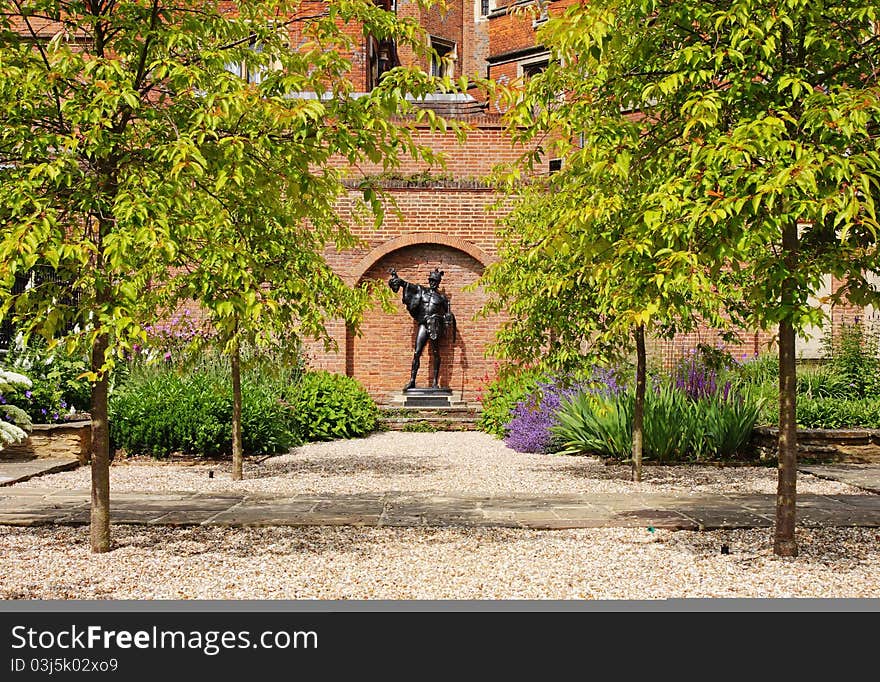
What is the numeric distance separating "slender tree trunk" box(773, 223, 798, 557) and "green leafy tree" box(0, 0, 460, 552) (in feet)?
8.21

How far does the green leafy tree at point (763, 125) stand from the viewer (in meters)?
4.11

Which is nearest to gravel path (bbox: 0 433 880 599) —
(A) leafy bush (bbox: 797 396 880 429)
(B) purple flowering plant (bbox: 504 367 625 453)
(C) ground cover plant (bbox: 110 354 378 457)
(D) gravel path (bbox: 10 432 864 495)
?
(D) gravel path (bbox: 10 432 864 495)

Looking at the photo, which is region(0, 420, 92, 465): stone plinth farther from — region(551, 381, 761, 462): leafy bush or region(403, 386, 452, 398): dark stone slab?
region(403, 386, 452, 398): dark stone slab

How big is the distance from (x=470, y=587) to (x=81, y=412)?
7543mm

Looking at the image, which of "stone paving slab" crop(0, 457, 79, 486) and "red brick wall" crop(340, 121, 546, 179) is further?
"red brick wall" crop(340, 121, 546, 179)

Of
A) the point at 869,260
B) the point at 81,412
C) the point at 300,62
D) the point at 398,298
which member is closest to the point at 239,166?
the point at 300,62

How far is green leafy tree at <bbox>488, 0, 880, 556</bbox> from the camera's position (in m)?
4.11

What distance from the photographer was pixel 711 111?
4.43m

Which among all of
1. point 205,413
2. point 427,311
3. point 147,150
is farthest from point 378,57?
point 147,150

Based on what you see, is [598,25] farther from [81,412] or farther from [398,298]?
[398,298]

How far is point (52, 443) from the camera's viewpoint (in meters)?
9.62

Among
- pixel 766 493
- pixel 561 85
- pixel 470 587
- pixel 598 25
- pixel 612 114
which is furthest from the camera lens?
pixel 766 493

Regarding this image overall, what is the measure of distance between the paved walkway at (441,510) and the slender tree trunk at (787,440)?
2.78ft

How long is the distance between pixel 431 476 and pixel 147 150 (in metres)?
5.18
